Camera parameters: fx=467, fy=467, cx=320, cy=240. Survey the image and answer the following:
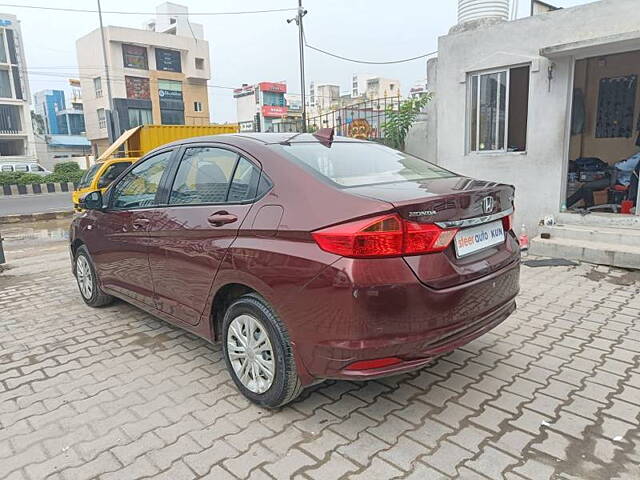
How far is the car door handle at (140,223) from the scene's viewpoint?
3596 mm

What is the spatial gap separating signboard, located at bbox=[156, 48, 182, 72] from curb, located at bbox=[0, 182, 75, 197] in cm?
2606

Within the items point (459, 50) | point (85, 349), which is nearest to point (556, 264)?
point (459, 50)

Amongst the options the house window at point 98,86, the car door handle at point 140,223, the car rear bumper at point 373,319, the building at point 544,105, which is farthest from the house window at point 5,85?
the car rear bumper at point 373,319

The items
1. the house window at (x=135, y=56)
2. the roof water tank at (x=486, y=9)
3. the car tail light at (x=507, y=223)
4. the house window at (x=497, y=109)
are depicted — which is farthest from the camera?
the house window at (x=135, y=56)

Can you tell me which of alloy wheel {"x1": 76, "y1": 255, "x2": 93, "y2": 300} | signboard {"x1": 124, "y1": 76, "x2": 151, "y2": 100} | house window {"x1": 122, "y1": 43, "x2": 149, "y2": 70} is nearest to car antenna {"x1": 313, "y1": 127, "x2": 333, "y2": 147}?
alloy wheel {"x1": 76, "y1": 255, "x2": 93, "y2": 300}

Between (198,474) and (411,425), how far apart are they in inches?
45.9

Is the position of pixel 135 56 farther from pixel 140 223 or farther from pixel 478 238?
pixel 478 238

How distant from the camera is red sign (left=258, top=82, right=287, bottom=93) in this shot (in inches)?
2635

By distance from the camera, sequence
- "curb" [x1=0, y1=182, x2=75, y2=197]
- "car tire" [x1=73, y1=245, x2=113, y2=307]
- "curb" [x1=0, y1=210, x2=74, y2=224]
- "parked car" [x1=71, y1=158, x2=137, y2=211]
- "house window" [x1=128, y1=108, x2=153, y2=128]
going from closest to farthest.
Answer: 1. "car tire" [x1=73, y1=245, x2=113, y2=307]
2. "parked car" [x1=71, y1=158, x2=137, y2=211]
3. "curb" [x1=0, y1=210, x2=74, y2=224]
4. "curb" [x1=0, y1=182, x2=75, y2=197]
5. "house window" [x1=128, y1=108, x2=153, y2=128]

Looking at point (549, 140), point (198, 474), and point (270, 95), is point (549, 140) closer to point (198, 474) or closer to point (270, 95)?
point (198, 474)

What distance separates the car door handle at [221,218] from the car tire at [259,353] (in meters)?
0.47

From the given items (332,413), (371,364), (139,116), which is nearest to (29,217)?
(332,413)

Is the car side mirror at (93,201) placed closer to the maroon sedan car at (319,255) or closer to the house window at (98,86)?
the maroon sedan car at (319,255)

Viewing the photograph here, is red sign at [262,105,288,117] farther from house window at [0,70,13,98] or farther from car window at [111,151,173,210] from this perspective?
car window at [111,151,173,210]
